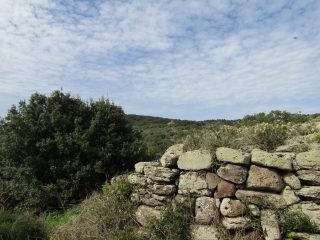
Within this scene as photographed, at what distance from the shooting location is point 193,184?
684 cm

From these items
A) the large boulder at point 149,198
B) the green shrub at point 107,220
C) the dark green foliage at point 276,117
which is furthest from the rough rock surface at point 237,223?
the dark green foliage at point 276,117

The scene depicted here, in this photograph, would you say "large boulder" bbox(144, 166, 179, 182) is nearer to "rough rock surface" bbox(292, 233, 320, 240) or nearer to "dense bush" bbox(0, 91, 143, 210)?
"rough rock surface" bbox(292, 233, 320, 240)

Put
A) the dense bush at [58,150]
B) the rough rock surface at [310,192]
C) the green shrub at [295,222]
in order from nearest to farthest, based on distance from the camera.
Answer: the green shrub at [295,222] → the rough rock surface at [310,192] → the dense bush at [58,150]

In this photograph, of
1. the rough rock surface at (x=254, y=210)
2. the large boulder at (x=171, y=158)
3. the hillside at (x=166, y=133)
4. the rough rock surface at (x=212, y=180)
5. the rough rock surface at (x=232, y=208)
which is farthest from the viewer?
the hillside at (x=166, y=133)

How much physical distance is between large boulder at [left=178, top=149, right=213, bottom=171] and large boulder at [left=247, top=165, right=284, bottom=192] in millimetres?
796

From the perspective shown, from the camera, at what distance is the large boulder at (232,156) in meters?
6.43

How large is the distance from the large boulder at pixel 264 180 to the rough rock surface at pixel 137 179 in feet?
6.96

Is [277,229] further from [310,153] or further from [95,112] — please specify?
[95,112]

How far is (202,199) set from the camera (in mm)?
6664

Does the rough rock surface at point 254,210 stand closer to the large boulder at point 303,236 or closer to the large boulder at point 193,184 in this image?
the large boulder at point 303,236

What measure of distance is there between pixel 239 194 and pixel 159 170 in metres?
1.64

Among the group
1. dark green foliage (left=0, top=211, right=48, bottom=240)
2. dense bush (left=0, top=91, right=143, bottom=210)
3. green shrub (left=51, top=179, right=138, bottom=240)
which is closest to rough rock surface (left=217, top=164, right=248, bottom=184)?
green shrub (left=51, top=179, right=138, bottom=240)

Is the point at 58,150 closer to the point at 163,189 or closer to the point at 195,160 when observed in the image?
the point at 163,189

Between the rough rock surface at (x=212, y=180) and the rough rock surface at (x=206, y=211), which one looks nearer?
the rough rock surface at (x=206, y=211)
